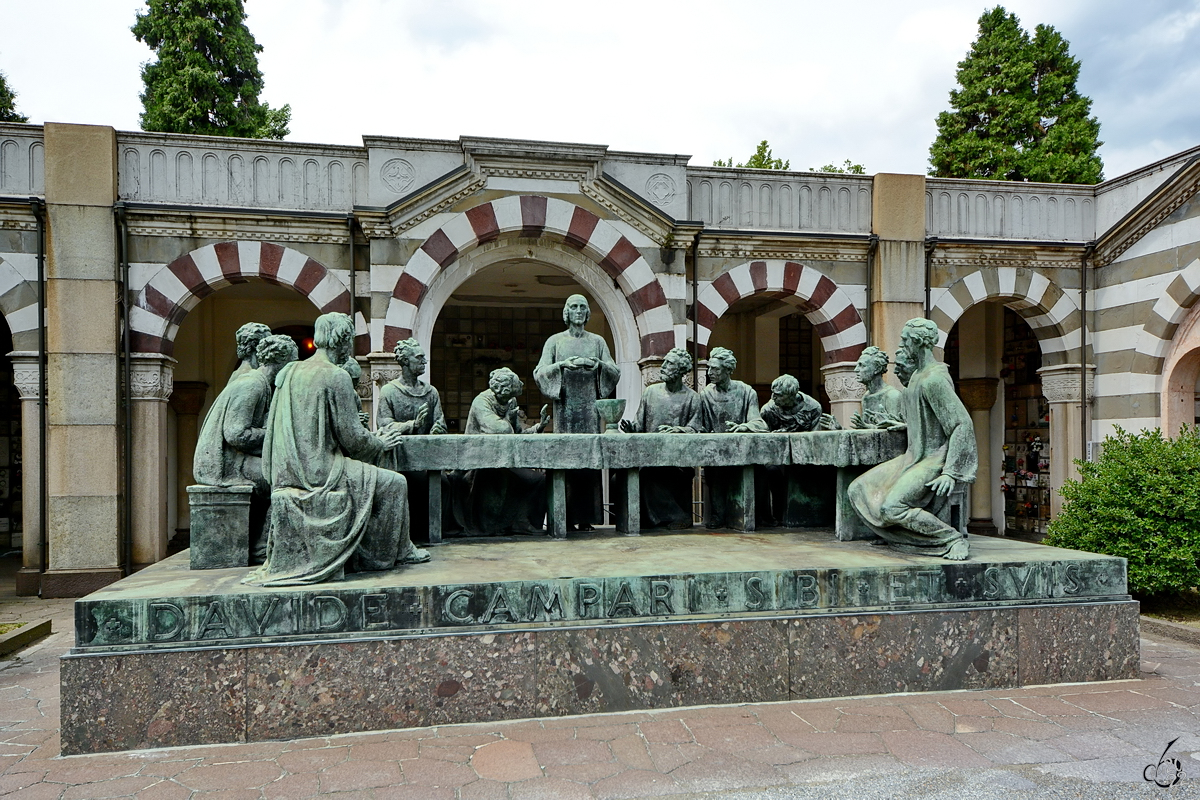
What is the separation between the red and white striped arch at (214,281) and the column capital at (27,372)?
1056 mm

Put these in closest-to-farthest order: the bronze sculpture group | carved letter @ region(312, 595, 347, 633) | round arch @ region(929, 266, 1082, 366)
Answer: carved letter @ region(312, 595, 347, 633) < the bronze sculpture group < round arch @ region(929, 266, 1082, 366)

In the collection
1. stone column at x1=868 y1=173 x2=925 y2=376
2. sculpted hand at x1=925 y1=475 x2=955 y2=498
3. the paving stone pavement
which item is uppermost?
stone column at x1=868 y1=173 x2=925 y2=376

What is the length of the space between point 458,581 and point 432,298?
6281mm

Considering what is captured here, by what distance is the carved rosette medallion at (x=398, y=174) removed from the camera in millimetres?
9734

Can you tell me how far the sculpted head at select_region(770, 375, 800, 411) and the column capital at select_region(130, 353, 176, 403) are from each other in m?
7.36

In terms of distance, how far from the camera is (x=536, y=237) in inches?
404

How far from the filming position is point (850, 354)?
35.6 ft

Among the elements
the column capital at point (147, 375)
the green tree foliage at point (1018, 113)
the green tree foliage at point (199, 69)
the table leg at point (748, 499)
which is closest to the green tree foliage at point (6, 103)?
the green tree foliage at point (199, 69)

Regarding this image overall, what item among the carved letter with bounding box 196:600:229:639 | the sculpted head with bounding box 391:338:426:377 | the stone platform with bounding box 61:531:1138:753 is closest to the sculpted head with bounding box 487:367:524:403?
the sculpted head with bounding box 391:338:426:377

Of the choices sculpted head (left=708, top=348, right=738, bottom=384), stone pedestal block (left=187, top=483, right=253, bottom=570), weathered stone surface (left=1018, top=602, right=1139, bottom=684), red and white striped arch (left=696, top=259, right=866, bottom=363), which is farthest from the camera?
red and white striped arch (left=696, top=259, right=866, bottom=363)

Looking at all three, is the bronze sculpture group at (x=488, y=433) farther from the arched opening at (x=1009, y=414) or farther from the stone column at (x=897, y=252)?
the arched opening at (x=1009, y=414)

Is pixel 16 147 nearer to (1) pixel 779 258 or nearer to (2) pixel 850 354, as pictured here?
(1) pixel 779 258

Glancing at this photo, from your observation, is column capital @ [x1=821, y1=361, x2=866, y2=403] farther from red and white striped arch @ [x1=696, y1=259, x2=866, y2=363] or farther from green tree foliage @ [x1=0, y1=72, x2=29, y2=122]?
green tree foliage @ [x1=0, y1=72, x2=29, y2=122]

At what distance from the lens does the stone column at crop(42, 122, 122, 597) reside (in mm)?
8953
